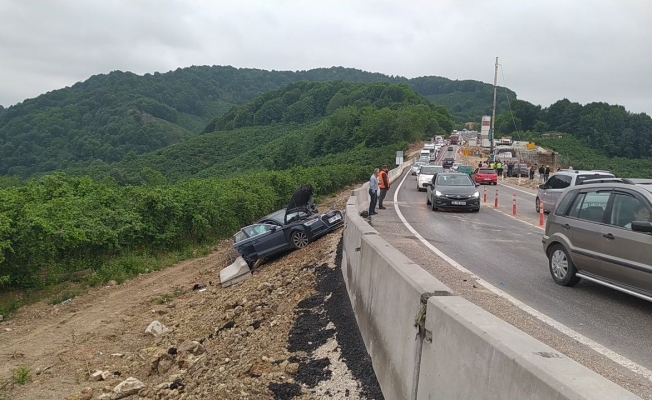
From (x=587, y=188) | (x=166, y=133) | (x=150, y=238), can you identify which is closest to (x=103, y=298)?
(x=150, y=238)

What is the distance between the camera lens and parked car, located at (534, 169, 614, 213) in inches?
707

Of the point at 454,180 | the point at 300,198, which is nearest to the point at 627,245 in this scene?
the point at 300,198

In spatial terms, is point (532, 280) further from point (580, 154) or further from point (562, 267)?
point (580, 154)

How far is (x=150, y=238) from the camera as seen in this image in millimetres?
20672

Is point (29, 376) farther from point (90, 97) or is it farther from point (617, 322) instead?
point (90, 97)

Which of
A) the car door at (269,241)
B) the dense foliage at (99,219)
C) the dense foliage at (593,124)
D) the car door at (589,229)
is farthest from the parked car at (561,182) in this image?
the dense foliage at (593,124)

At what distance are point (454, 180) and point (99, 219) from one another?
13.5 m

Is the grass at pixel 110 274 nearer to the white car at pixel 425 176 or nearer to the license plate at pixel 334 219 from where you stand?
the license plate at pixel 334 219

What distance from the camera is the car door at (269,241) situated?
16.6 meters

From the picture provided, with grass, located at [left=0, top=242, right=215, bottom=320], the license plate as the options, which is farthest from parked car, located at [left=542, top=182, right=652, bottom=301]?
grass, located at [left=0, top=242, right=215, bottom=320]

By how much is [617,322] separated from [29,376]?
32.6 feet

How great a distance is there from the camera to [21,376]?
967 cm

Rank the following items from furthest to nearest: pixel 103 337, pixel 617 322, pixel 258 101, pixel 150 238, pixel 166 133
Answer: pixel 258 101 → pixel 166 133 → pixel 150 238 → pixel 103 337 → pixel 617 322

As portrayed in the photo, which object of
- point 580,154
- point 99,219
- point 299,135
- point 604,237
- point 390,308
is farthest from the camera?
point 299,135
